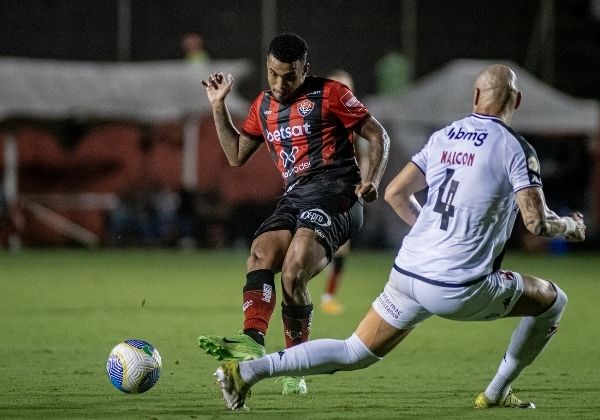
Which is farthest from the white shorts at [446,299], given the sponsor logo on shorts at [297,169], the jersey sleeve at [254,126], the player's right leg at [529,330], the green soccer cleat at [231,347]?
the jersey sleeve at [254,126]

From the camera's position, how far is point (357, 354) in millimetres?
6820

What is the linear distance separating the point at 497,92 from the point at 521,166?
1.65 ft

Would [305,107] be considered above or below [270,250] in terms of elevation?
above

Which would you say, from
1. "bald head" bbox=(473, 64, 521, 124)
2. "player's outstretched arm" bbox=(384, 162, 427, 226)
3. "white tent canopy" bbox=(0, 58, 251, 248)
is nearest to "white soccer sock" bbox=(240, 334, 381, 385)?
"player's outstretched arm" bbox=(384, 162, 427, 226)

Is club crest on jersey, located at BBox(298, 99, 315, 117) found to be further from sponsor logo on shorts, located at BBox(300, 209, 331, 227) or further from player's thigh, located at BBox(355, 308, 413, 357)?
player's thigh, located at BBox(355, 308, 413, 357)

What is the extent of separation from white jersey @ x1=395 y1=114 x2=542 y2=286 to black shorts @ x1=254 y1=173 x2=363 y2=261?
1.47m

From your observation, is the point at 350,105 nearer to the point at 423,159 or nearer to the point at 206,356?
the point at 423,159

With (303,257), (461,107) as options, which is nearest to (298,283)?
(303,257)

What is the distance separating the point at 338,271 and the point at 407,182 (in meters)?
7.02

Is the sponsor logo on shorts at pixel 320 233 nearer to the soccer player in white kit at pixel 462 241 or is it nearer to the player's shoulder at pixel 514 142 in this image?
the soccer player in white kit at pixel 462 241

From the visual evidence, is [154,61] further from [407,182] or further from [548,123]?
[407,182]

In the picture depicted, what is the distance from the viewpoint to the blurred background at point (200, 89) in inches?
945

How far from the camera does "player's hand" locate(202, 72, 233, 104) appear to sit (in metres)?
8.66

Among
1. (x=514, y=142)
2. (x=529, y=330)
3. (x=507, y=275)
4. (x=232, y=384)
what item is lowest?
(x=232, y=384)
